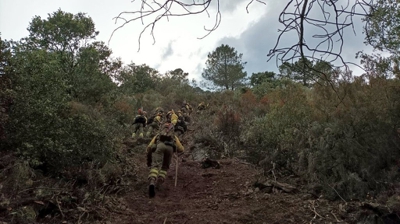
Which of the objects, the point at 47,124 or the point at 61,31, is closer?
the point at 47,124

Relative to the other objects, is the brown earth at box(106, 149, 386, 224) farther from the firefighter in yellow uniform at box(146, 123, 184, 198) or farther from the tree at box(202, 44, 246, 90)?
the tree at box(202, 44, 246, 90)

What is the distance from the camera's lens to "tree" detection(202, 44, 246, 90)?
3910cm

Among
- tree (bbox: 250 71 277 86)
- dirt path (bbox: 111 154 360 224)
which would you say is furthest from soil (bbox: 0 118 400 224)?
tree (bbox: 250 71 277 86)

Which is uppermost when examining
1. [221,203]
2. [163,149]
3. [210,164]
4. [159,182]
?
[163,149]

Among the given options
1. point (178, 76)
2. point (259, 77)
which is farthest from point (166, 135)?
point (178, 76)

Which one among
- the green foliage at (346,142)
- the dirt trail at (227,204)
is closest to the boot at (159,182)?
the dirt trail at (227,204)

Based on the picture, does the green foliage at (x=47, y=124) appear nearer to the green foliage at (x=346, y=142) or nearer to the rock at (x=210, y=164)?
the rock at (x=210, y=164)

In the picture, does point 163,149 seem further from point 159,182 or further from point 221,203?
point 221,203

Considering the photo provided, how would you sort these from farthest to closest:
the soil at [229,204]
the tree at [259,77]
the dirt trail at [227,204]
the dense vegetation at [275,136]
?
1. the tree at [259,77]
2. the dense vegetation at [275,136]
3. the dirt trail at [227,204]
4. the soil at [229,204]

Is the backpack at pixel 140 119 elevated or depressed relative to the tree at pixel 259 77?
depressed

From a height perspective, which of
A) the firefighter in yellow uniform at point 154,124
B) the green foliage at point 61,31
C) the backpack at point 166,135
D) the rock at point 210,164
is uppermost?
the green foliage at point 61,31

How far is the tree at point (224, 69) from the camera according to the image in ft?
128

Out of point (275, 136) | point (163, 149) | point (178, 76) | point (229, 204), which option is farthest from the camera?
point (178, 76)

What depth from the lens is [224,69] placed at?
1613 inches
